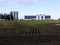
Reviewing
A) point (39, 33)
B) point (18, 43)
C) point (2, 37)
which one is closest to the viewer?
point (18, 43)

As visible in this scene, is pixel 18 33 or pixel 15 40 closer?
pixel 15 40

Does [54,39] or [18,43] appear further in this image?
[54,39]

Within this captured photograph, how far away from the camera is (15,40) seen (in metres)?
10.5

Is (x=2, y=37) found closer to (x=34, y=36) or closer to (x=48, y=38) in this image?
A: (x=34, y=36)

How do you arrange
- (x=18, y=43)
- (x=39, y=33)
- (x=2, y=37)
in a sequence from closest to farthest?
(x=18, y=43)
(x=2, y=37)
(x=39, y=33)

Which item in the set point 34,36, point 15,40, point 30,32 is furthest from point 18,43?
point 30,32

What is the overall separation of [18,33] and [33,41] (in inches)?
69.1

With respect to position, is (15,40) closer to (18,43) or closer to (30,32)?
(18,43)

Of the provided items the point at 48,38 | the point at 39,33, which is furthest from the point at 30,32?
the point at 48,38

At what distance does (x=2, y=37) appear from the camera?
36.2 feet

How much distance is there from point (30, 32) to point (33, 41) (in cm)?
167

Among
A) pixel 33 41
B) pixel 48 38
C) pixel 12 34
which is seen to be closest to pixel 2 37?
pixel 12 34

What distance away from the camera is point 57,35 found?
11.6 metres

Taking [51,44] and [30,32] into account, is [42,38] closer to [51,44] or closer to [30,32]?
[51,44]
